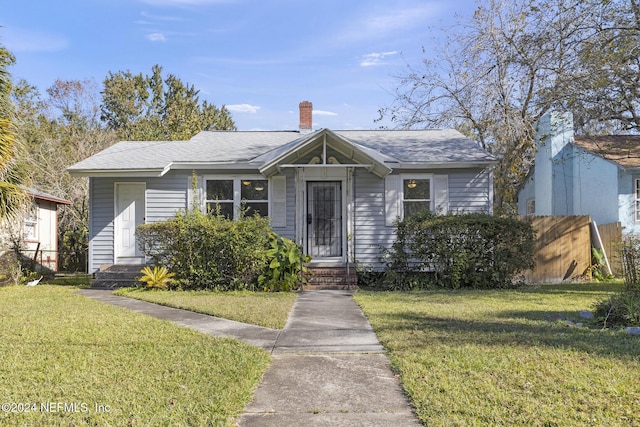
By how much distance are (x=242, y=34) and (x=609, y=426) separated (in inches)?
717

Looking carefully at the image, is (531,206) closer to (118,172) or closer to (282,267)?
(282,267)

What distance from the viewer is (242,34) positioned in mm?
18766

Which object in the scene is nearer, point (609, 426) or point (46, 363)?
point (609, 426)

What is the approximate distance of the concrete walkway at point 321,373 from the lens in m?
3.70

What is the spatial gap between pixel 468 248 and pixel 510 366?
24.4ft

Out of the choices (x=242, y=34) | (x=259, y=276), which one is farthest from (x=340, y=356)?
(x=242, y=34)

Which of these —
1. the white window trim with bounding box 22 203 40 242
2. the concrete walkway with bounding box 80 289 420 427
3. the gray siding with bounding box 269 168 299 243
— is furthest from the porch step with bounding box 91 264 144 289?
the white window trim with bounding box 22 203 40 242

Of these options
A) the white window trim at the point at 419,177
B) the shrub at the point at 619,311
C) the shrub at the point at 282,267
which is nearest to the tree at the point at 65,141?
the shrub at the point at 282,267

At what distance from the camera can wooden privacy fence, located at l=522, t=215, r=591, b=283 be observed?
1463cm

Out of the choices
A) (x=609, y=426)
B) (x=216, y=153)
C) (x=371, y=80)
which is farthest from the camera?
(x=371, y=80)

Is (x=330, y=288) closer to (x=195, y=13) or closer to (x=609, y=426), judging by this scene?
(x=609, y=426)

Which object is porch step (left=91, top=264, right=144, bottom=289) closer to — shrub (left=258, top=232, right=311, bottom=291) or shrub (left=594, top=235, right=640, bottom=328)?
shrub (left=258, top=232, right=311, bottom=291)

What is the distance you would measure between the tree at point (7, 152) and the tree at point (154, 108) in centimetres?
2009

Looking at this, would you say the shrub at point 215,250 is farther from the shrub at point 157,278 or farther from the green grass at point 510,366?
the green grass at point 510,366
